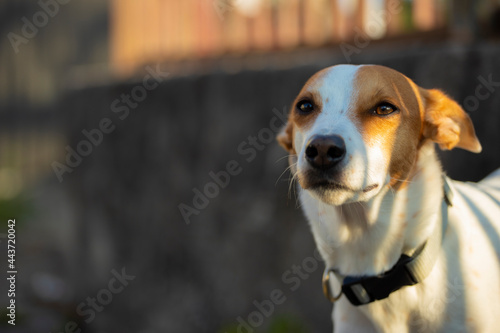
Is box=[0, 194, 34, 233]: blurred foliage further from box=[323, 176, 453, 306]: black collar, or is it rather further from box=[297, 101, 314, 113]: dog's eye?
box=[323, 176, 453, 306]: black collar

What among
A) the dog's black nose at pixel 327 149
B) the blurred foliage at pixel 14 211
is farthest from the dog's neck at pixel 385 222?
the blurred foliage at pixel 14 211

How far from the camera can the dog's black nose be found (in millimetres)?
1963

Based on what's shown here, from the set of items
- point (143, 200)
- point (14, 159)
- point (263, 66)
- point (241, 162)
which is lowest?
point (14, 159)

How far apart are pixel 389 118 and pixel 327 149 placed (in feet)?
1.30

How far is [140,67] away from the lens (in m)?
6.15

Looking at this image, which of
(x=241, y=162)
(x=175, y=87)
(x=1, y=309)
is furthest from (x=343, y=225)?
(x=1, y=309)

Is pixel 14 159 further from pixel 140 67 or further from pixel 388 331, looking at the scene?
pixel 388 331

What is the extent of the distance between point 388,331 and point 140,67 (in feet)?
15.4

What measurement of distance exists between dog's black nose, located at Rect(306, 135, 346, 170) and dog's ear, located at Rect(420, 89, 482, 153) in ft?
1.88

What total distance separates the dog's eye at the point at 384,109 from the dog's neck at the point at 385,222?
28 cm

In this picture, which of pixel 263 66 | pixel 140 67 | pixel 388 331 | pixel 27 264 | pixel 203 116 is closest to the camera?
pixel 388 331

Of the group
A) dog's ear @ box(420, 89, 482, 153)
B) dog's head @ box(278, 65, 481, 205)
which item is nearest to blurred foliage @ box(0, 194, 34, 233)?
dog's head @ box(278, 65, 481, 205)

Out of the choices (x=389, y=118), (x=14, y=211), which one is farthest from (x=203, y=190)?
(x=389, y=118)

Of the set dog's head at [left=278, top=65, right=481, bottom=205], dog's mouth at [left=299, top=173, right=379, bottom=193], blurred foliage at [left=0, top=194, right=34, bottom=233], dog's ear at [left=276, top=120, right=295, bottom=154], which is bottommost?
blurred foliage at [left=0, top=194, right=34, bottom=233]
